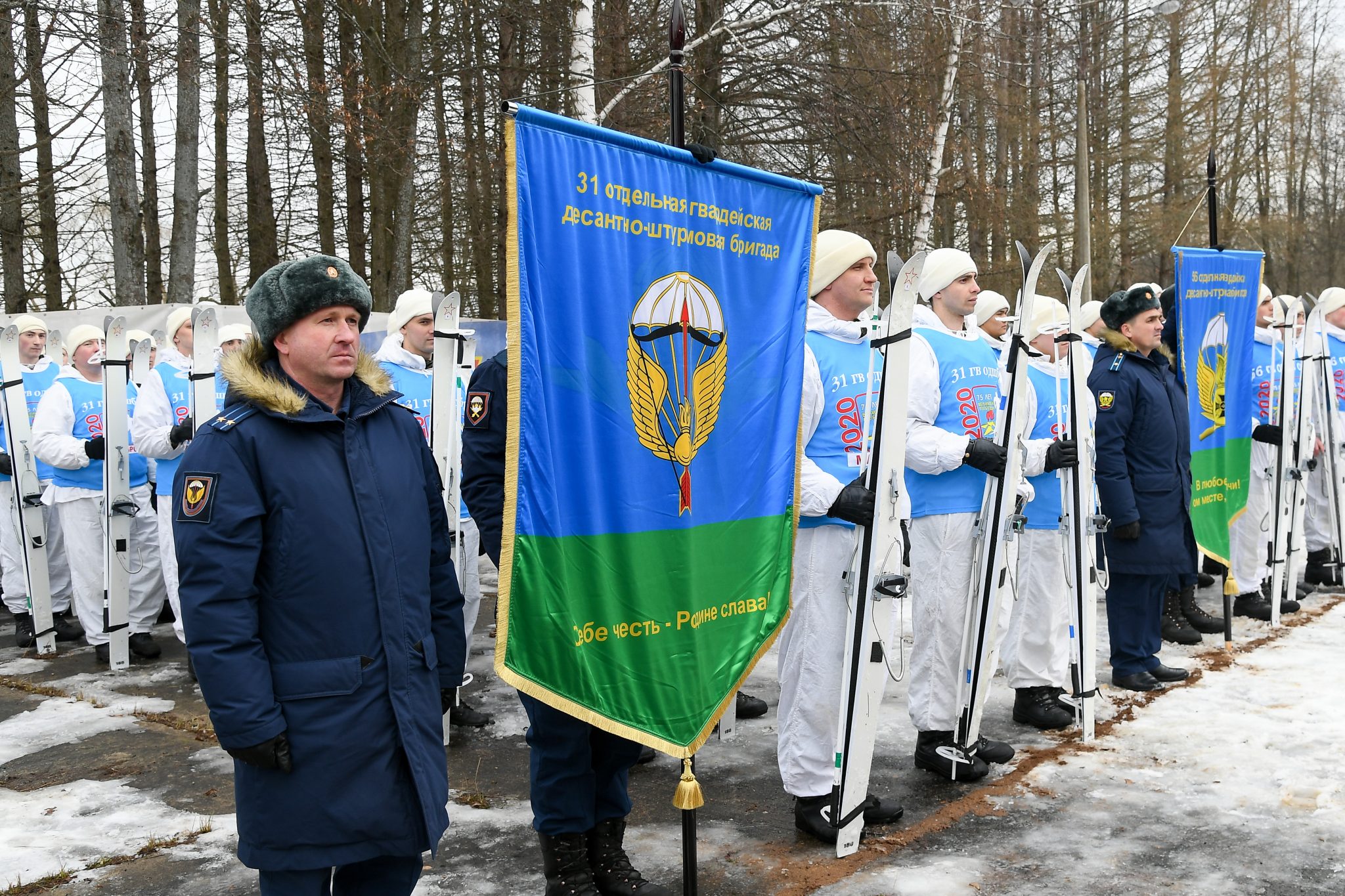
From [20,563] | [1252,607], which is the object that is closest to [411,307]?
[20,563]

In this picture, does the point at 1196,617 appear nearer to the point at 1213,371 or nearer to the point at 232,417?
the point at 1213,371

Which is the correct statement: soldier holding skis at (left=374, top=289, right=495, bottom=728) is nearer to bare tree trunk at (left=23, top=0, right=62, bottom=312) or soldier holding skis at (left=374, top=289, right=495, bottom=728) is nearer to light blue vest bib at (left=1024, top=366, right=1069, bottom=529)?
light blue vest bib at (left=1024, top=366, right=1069, bottom=529)

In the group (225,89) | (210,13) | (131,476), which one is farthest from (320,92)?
(131,476)

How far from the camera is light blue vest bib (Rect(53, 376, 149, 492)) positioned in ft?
26.5

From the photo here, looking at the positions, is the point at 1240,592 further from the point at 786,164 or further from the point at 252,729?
the point at 786,164

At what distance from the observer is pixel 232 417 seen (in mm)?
2758

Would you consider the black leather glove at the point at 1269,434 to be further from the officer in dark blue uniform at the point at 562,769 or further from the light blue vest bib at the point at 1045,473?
the officer in dark blue uniform at the point at 562,769

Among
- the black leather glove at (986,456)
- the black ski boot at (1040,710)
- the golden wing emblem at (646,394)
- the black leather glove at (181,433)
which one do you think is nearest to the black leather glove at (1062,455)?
the black leather glove at (986,456)

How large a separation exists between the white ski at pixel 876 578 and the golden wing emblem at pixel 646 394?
966 mm

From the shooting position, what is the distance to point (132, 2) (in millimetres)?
11938

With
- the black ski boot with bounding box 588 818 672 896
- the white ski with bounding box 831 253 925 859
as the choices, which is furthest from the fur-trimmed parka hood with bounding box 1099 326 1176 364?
the black ski boot with bounding box 588 818 672 896

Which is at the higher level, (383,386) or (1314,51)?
(1314,51)

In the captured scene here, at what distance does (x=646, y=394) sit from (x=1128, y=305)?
158 inches

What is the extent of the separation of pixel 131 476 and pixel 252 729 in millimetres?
6222
